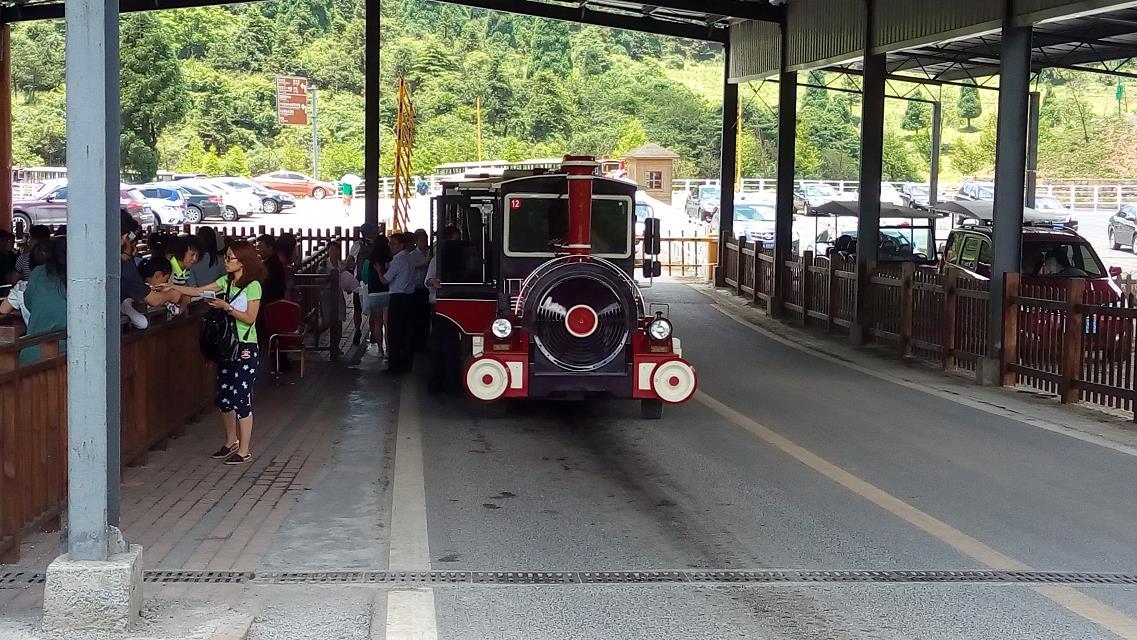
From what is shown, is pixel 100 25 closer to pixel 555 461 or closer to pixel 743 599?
pixel 743 599

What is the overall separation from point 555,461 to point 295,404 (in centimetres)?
425

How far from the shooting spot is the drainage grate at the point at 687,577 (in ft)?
23.3

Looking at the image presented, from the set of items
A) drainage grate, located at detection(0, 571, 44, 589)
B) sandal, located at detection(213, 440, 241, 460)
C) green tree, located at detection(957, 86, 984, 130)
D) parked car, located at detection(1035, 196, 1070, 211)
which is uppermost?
green tree, located at detection(957, 86, 984, 130)

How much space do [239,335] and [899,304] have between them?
11902 millimetres

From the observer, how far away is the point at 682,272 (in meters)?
36.8

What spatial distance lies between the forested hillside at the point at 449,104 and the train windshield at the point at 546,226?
58749 millimetres

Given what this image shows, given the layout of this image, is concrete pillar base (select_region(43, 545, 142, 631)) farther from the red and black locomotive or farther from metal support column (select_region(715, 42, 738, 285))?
metal support column (select_region(715, 42, 738, 285))

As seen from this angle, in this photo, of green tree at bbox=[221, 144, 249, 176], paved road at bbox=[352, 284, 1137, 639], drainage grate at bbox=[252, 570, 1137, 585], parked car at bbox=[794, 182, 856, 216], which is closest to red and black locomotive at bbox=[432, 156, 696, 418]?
paved road at bbox=[352, 284, 1137, 639]

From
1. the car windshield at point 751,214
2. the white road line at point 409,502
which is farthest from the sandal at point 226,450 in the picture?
the car windshield at point 751,214

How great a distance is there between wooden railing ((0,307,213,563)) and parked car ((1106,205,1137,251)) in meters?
39.6

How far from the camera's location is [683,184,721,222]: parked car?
2179 inches

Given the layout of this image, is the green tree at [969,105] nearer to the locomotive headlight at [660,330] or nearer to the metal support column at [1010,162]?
the metal support column at [1010,162]

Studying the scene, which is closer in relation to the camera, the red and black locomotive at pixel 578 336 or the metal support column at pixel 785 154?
the red and black locomotive at pixel 578 336

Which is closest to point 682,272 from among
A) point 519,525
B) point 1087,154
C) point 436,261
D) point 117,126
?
point 436,261
